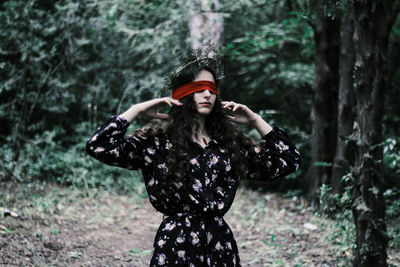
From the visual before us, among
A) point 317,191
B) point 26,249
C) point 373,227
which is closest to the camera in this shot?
point 373,227

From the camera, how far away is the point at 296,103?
10.3 metres

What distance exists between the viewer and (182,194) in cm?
251

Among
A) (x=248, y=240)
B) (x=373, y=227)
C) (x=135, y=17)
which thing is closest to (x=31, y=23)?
(x=135, y=17)

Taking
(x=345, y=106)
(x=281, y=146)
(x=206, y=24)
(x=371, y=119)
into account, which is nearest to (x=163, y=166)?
(x=281, y=146)

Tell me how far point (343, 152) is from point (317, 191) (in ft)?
3.15

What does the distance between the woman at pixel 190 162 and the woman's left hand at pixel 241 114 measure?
1cm

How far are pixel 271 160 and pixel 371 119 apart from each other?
1527 millimetres

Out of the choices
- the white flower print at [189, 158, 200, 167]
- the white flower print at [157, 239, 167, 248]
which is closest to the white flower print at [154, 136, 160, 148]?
the white flower print at [189, 158, 200, 167]

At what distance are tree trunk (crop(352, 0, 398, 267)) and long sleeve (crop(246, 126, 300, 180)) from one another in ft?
4.31

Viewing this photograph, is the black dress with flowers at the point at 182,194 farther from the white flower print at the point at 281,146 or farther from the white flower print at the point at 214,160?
the white flower print at the point at 281,146

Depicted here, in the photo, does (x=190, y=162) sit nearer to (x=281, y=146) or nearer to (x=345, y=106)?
(x=281, y=146)

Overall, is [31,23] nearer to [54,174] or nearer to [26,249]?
[54,174]

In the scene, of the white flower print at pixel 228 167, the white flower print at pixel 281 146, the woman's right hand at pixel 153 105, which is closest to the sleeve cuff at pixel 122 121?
the woman's right hand at pixel 153 105

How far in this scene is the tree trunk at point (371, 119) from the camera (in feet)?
12.5
